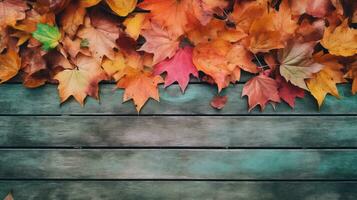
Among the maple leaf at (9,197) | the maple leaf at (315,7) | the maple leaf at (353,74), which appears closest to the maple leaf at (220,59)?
the maple leaf at (315,7)

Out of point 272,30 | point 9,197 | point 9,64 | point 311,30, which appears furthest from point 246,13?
point 9,197

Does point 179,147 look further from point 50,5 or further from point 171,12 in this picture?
point 50,5

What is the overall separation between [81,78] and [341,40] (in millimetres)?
891

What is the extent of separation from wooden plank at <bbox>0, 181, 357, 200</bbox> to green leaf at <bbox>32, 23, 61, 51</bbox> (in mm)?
503

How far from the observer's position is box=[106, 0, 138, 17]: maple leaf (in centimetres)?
128

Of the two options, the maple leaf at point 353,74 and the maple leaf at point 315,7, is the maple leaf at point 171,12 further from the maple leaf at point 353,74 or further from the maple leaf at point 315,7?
the maple leaf at point 353,74

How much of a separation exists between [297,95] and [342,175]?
0.33 meters

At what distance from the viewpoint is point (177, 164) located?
4.52 feet

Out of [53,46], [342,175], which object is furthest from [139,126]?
[342,175]

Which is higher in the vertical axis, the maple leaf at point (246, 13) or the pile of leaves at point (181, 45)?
the maple leaf at point (246, 13)

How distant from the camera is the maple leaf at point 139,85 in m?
1.32

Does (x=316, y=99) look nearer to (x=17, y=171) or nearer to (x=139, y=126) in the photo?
(x=139, y=126)

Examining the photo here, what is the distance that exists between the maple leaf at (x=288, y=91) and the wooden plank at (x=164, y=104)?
3 centimetres

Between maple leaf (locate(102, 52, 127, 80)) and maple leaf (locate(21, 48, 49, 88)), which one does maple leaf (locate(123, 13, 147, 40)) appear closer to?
maple leaf (locate(102, 52, 127, 80))
